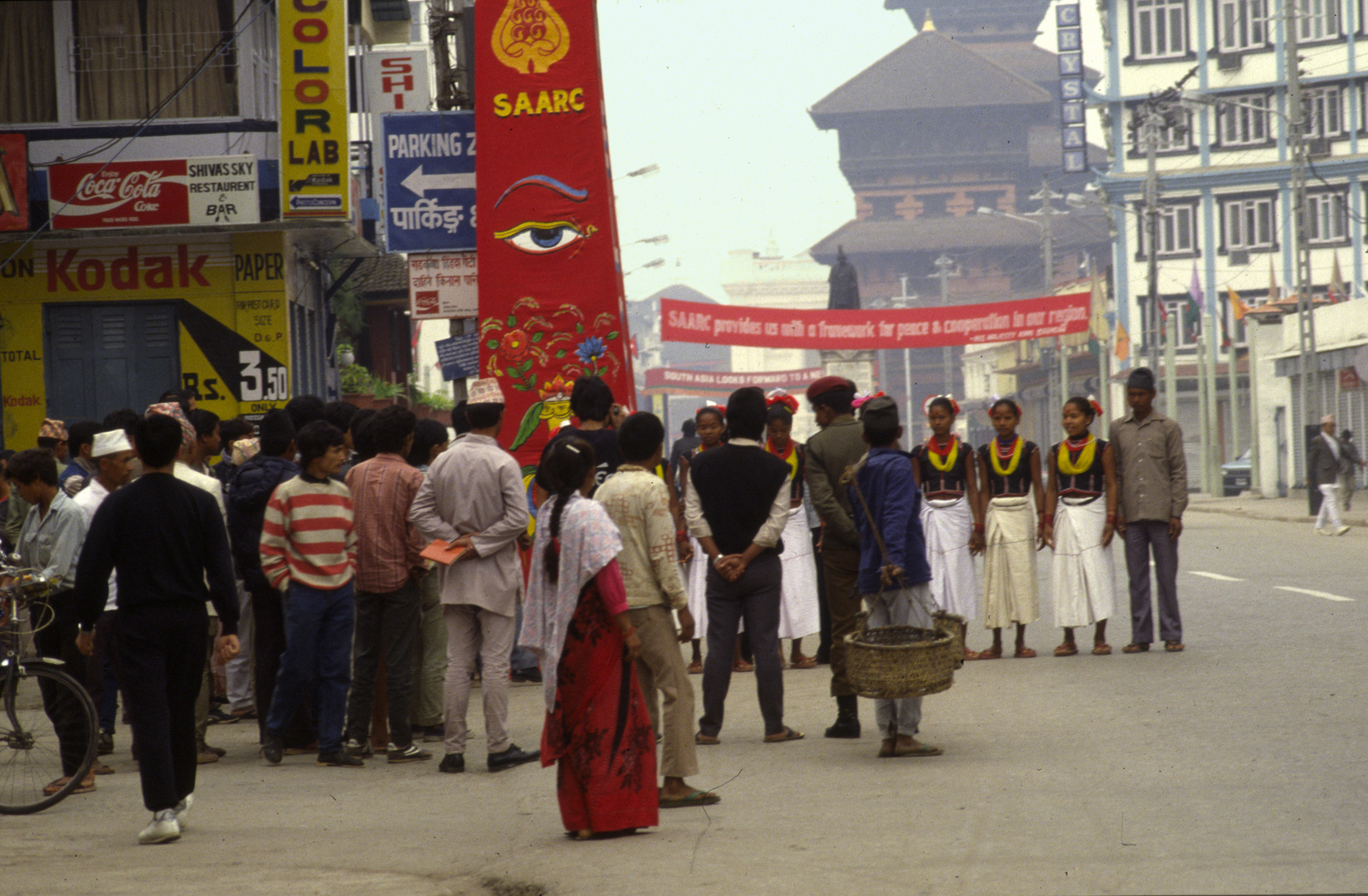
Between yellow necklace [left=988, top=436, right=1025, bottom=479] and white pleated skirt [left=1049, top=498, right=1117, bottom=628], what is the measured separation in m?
0.48

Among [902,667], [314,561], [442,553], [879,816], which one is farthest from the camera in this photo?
[314,561]

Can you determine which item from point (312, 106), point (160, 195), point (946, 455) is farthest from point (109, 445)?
point (160, 195)

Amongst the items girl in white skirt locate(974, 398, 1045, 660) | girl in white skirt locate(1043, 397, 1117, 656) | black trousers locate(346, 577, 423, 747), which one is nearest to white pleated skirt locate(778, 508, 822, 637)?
girl in white skirt locate(974, 398, 1045, 660)

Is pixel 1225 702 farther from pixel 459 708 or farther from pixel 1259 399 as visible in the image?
pixel 1259 399

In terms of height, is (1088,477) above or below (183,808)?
above

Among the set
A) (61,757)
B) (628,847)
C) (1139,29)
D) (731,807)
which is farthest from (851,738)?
(1139,29)

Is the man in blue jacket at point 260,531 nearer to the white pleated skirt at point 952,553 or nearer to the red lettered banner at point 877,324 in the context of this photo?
the white pleated skirt at point 952,553

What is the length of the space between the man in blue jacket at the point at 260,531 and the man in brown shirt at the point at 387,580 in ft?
1.50

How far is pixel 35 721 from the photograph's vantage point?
7.12 m

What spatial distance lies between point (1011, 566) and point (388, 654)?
4645mm

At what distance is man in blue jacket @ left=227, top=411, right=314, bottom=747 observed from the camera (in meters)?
8.38

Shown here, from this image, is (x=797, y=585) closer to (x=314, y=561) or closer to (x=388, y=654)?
(x=388, y=654)

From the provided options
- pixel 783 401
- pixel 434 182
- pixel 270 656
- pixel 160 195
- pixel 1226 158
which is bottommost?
pixel 270 656

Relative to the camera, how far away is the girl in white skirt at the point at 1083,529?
10766mm
